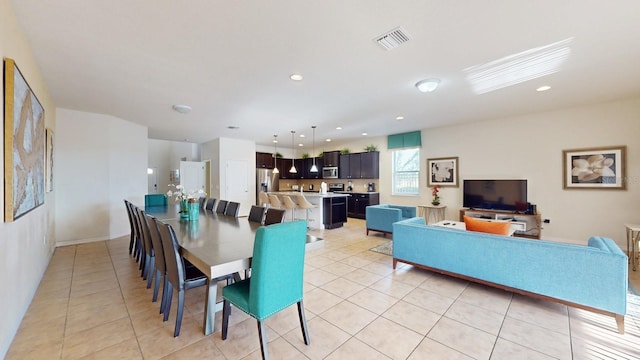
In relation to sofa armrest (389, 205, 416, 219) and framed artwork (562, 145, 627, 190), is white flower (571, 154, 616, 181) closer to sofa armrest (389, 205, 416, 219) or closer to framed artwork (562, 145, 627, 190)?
framed artwork (562, 145, 627, 190)

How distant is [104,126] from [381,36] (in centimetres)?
557

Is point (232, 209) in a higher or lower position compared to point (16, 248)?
higher

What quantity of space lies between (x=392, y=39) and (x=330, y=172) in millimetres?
6441

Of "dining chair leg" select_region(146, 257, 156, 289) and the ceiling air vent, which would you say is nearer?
the ceiling air vent

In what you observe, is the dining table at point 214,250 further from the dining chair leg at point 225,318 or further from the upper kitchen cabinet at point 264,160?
the upper kitchen cabinet at point 264,160

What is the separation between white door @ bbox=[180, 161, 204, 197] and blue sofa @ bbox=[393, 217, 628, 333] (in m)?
7.42

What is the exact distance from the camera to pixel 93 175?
4816 millimetres

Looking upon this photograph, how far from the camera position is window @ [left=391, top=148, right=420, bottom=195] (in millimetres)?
6828

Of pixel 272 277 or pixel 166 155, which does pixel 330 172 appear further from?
pixel 272 277

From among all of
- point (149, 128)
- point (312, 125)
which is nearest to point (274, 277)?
point (312, 125)

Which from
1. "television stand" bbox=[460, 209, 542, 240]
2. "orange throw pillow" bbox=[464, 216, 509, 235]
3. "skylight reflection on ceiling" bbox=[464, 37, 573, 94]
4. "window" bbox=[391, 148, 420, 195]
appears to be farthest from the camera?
"window" bbox=[391, 148, 420, 195]

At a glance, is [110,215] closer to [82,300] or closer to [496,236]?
[82,300]

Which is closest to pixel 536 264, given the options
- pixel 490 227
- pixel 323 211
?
pixel 490 227

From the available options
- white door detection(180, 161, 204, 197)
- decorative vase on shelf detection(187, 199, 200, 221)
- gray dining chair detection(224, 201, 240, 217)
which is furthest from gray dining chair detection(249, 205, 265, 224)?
white door detection(180, 161, 204, 197)
